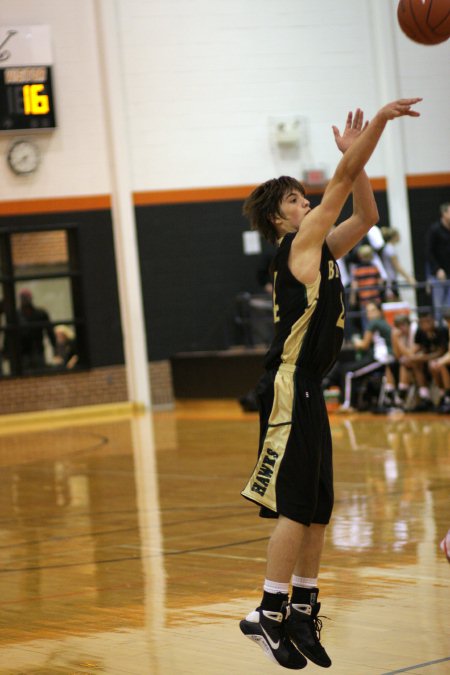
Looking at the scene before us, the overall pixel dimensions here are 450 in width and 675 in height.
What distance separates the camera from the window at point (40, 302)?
18.2 metres

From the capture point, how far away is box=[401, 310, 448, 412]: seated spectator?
1352 centimetres

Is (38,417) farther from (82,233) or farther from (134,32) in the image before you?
(134,32)

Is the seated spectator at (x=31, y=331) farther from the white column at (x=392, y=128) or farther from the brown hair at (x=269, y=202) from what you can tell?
the brown hair at (x=269, y=202)

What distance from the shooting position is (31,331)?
60.3ft

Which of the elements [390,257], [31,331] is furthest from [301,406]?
[31,331]

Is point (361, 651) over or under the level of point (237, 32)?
under

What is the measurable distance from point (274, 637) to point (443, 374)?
9.59 meters

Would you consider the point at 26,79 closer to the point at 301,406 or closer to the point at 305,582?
the point at 301,406

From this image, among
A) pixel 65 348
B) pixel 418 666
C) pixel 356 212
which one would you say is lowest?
pixel 418 666

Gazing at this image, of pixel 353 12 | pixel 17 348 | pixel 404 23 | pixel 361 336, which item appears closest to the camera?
pixel 404 23

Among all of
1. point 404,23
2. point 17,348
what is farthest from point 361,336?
point 404,23

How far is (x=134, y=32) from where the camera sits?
18641 millimetres

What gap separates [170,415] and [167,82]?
5.39m

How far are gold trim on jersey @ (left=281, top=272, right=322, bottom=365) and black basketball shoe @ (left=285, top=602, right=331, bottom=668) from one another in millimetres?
847
